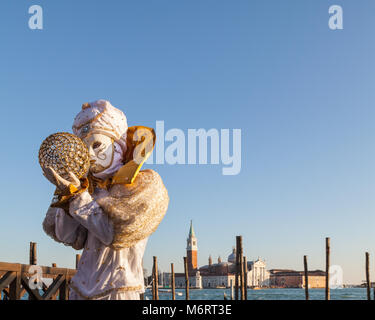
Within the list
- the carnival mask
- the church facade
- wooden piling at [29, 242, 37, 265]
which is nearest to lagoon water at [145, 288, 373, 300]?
the church facade

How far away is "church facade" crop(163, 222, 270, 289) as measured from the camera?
104250 mm

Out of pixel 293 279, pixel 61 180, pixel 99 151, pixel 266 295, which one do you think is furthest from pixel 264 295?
pixel 61 180

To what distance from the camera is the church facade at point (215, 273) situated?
10425cm

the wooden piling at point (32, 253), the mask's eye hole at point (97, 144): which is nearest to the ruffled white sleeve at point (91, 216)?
the mask's eye hole at point (97, 144)

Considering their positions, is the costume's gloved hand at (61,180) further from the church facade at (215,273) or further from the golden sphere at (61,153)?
the church facade at (215,273)

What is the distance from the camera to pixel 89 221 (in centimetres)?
241

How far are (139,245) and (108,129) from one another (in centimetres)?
62

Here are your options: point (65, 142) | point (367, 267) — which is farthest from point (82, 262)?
point (367, 267)

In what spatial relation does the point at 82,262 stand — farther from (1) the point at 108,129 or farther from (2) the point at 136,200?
(1) the point at 108,129

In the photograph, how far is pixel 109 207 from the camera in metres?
2.45

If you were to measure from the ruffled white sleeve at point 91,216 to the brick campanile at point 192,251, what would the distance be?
108 meters

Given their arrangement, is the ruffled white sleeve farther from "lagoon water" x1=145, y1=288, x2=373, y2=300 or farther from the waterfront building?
the waterfront building
